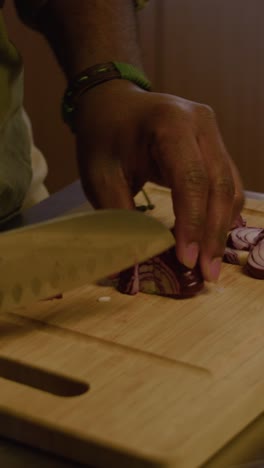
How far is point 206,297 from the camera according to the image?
1195 millimetres

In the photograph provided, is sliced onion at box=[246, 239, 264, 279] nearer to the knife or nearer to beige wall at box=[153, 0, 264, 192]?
the knife

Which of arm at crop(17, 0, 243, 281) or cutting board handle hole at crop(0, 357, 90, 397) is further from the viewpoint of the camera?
arm at crop(17, 0, 243, 281)

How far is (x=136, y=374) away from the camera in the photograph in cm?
102

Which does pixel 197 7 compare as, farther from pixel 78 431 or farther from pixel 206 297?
pixel 78 431

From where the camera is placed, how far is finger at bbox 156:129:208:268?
1.18 metres

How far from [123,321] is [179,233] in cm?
13

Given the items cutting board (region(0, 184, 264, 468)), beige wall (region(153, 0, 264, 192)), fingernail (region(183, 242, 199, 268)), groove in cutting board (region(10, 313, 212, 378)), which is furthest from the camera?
beige wall (region(153, 0, 264, 192))

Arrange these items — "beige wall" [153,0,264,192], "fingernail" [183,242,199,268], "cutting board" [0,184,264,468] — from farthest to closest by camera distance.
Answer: "beige wall" [153,0,264,192], "fingernail" [183,242,199,268], "cutting board" [0,184,264,468]

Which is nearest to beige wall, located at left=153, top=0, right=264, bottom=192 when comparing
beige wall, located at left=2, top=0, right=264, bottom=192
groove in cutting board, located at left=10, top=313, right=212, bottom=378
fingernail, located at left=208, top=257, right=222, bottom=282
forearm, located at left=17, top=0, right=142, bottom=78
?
beige wall, located at left=2, top=0, right=264, bottom=192

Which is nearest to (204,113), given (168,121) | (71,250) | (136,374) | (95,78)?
(168,121)

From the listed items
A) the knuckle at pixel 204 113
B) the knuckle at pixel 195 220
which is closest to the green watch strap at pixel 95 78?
the knuckle at pixel 204 113

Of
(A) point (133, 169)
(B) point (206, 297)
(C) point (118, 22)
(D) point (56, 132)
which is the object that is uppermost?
(C) point (118, 22)

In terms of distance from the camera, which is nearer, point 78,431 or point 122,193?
point 78,431

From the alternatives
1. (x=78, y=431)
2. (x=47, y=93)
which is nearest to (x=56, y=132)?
(x=47, y=93)
